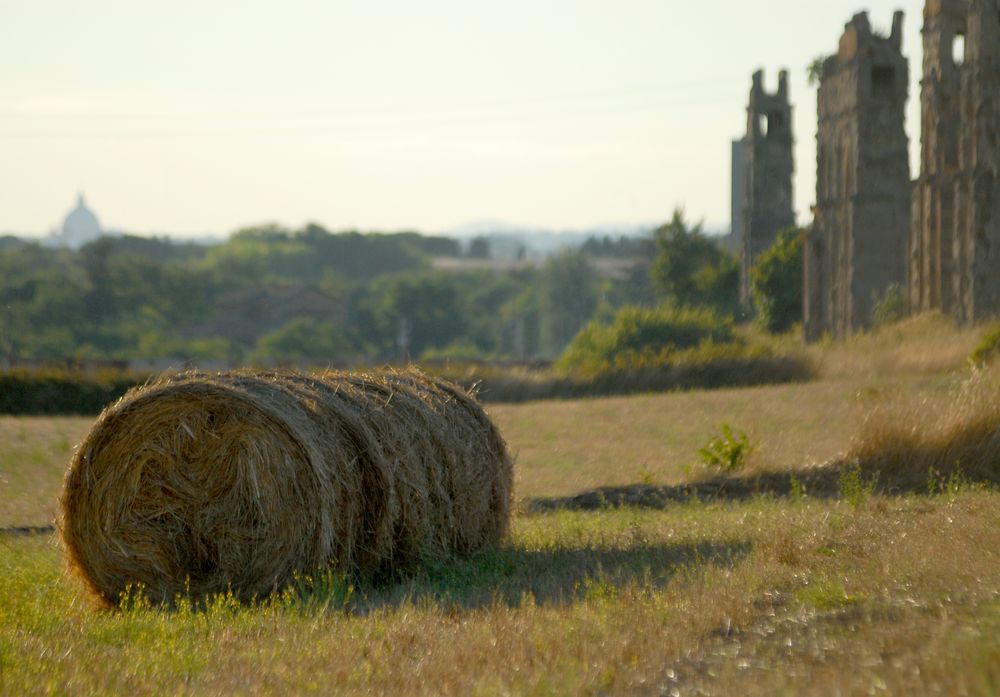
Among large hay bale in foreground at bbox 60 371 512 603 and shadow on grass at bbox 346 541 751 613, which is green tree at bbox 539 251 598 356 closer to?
shadow on grass at bbox 346 541 751 613

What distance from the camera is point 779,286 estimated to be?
191 ft

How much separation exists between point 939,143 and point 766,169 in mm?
26532

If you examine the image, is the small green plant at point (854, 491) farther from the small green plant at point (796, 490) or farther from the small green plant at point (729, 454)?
the small green plant at point (729, 454)

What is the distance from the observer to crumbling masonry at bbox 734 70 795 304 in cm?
6469

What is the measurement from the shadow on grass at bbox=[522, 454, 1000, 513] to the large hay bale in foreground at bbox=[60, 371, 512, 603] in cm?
502

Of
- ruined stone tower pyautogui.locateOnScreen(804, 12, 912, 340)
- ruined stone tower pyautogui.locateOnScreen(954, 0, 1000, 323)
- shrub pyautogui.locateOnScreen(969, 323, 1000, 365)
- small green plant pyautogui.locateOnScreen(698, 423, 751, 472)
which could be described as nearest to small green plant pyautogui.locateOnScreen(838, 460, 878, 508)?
small green plant pyautogui.locateOnScreen(698, 423, 751, 472)

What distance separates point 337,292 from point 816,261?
84123 mm

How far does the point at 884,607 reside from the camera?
7.22 m

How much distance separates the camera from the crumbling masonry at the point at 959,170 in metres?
33.3

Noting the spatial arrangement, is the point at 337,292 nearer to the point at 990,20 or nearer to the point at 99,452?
the point at 990,20

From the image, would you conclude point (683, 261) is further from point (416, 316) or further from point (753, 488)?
point (753, 488)

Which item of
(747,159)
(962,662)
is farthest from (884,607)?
(747,159)

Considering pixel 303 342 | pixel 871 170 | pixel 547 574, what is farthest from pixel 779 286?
pixel 303 342

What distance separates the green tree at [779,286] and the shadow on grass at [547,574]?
1879 inches
